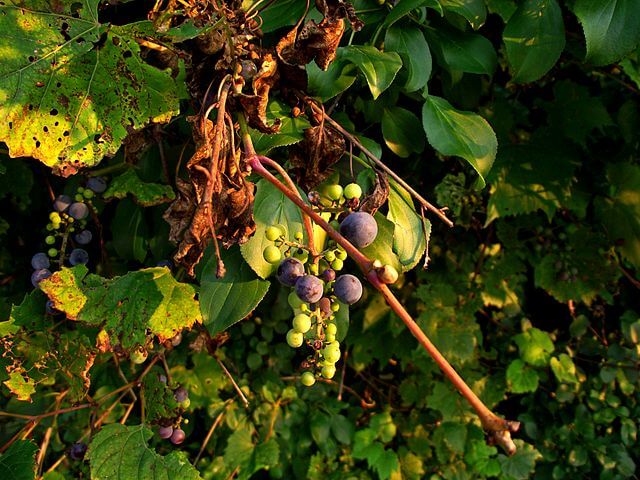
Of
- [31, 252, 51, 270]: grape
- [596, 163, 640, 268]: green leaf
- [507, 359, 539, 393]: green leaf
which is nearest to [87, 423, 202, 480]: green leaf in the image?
[31, 252, 51, 270]: grape

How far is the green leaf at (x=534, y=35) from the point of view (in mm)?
854

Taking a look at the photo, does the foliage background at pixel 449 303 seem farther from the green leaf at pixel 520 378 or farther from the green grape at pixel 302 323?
the green grape at pixel 302 323

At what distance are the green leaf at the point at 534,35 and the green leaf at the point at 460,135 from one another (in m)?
Result: 0.13

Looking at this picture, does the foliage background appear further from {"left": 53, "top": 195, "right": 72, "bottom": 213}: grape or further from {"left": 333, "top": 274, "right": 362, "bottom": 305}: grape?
{"left": 333, "top": 274, "right": 362, "bottom": 305}: grape

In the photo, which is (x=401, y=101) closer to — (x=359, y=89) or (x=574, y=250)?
(x=359, y=89)

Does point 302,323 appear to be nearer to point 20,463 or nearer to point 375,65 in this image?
point 375,65

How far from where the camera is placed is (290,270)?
0.58 meters

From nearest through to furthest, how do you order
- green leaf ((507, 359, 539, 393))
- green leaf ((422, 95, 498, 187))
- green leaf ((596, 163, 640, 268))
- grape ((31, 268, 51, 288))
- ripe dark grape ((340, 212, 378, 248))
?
ripe dark grape ((340, 212, 378, 248)) → green leaf ((422, 95, 498, 187)) → grape ((31, 268, 51, 288)) → green leaf ((596, 163, 640, 268)) → green leaf ((507, 359, 539, 393))

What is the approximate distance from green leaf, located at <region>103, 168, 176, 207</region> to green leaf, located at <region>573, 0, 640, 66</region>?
0.69m

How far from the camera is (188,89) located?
0.69 m

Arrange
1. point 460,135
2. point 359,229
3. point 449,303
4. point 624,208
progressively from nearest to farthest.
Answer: point 359,229 → point 460,135 → point 624,208 → point 449,303

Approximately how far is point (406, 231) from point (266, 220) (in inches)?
8.0

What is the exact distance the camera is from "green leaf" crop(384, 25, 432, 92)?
2.52 feet

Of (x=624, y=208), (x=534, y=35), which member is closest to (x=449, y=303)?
(x=624, y=208)
